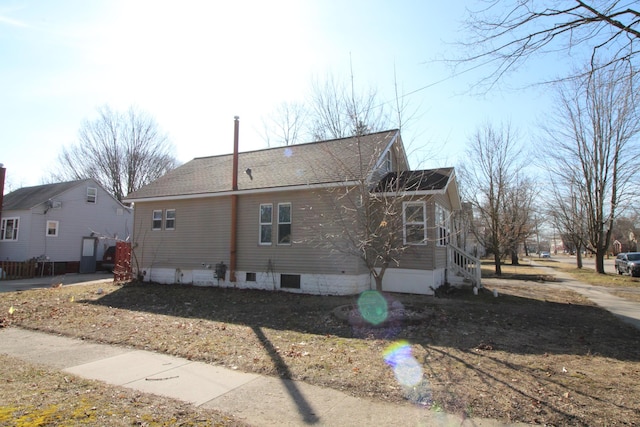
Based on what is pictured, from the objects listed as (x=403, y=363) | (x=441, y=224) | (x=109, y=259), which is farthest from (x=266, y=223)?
(x=109, y=259)

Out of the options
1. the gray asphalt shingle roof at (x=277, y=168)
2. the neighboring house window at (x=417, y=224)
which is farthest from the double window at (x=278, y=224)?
the neighboring house window at (x=417, y=224)

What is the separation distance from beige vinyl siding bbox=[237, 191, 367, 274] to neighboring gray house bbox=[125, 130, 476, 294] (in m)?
0.04

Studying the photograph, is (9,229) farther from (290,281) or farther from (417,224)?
(417,224)

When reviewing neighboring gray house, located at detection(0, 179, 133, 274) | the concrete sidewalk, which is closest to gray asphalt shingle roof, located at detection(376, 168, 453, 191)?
the concrete sidewalk

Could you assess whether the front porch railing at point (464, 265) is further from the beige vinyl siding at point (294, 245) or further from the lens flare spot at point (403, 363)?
the lens flare spot at point (403, 363)

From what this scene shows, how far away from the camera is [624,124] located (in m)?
22.7

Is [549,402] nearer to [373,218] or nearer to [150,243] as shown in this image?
[373,218]

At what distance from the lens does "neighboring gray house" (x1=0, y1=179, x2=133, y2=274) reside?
73.0 feet

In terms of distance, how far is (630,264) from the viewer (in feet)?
75.4

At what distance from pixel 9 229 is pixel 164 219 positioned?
48.3ft

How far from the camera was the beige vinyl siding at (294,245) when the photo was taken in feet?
40.0

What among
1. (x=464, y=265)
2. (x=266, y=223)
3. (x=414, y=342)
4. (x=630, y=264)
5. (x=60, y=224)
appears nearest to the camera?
(x=414, y=342)

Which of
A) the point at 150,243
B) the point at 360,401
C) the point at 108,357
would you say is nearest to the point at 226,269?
the point at 150,243

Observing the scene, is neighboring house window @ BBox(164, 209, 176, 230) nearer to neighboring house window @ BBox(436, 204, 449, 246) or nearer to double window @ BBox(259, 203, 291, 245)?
double window @ BBox(259, 203, 291, 245)
